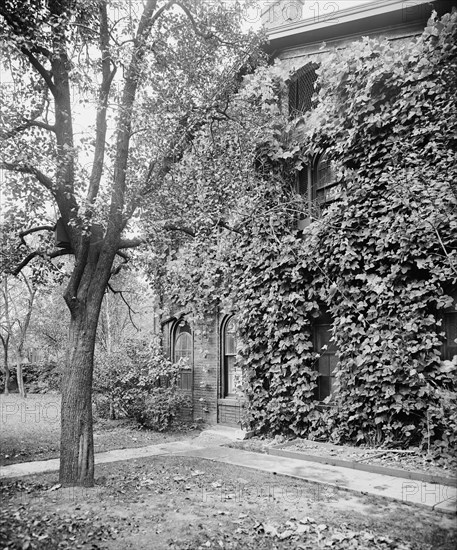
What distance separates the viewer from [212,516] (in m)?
5.69

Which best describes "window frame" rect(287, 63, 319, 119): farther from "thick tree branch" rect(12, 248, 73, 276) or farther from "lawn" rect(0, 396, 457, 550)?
"lawn" rect(0, 396, 457, 550)

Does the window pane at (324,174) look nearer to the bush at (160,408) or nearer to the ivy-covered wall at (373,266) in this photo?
the ivy-covered wall at (373,266)

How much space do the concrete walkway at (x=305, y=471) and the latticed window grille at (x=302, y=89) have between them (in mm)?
8200

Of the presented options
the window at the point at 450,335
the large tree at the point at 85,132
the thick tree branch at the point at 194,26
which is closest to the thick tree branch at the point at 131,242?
the large tree at the point at 85,132

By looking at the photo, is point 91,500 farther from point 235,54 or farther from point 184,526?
point 235,54

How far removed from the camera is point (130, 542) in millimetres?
4961

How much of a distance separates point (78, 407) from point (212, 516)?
2686 millimetres

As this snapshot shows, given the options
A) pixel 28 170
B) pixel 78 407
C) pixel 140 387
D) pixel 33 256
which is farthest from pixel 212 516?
pixel 140 387

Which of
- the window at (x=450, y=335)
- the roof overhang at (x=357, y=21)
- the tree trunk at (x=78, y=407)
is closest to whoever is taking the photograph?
the tree trunk at (x=78, y=407)

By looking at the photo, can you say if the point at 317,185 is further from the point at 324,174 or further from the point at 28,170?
the point at 28,170

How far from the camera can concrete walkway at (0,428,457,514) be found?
250 inches

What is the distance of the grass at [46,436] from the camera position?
1067 cm

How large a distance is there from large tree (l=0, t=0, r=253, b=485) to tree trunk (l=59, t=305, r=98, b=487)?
14 millimetres

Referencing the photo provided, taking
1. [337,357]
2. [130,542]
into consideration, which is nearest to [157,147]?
[337,357]
